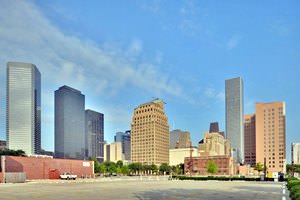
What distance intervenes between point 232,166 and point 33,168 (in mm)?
119114

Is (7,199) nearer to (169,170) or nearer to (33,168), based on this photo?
(33,168)

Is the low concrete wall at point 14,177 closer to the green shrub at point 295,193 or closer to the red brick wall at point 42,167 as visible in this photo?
the red brick wall at point 42,167

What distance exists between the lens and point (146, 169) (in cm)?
16562

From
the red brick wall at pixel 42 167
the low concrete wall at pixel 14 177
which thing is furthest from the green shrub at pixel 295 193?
the red brick wall at pixel 42 167

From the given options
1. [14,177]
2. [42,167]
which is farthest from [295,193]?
[42,167]

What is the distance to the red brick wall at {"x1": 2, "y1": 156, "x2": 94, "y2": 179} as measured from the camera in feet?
216

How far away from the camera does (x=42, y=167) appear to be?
2908 inches

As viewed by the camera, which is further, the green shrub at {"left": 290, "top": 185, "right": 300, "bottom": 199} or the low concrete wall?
the low concrete wall

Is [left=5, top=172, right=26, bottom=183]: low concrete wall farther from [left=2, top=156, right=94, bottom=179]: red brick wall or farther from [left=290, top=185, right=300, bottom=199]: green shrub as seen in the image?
[left=290, top=185, right=300, bottom=199]: green shrub

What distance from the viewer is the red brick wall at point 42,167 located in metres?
65.8

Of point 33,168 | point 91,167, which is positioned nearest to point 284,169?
point 91,167

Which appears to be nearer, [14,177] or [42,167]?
[14,177]

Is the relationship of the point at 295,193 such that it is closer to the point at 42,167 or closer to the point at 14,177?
the point at 14,177

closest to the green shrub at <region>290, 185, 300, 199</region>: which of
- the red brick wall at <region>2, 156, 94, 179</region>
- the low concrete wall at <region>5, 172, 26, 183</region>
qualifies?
the low concrete wall at <region>5, 172, 26, 183</region>
